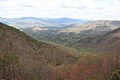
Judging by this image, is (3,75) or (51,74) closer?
(3,75)

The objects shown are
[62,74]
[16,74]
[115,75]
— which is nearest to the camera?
[115,75]

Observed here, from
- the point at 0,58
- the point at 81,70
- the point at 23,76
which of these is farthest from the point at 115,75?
the point at 81,70

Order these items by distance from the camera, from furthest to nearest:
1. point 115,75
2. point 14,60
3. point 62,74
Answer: point 62,74
point 14,60
point 115,75

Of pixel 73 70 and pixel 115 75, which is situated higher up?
pixel 115 75

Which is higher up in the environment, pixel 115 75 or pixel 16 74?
pixel 115 75

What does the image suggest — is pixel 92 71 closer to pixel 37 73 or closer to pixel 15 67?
pixel 37 73

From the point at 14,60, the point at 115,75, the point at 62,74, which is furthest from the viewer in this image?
the point at 62,74

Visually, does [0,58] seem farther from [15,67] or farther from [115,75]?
[115,75]

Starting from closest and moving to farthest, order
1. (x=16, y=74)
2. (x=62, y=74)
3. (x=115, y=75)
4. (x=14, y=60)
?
(x=115, y=75), (x=16, y=74), (x=14, y=60), (x=62, y=74)

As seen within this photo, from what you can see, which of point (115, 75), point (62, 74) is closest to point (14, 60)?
point (62, 74)
